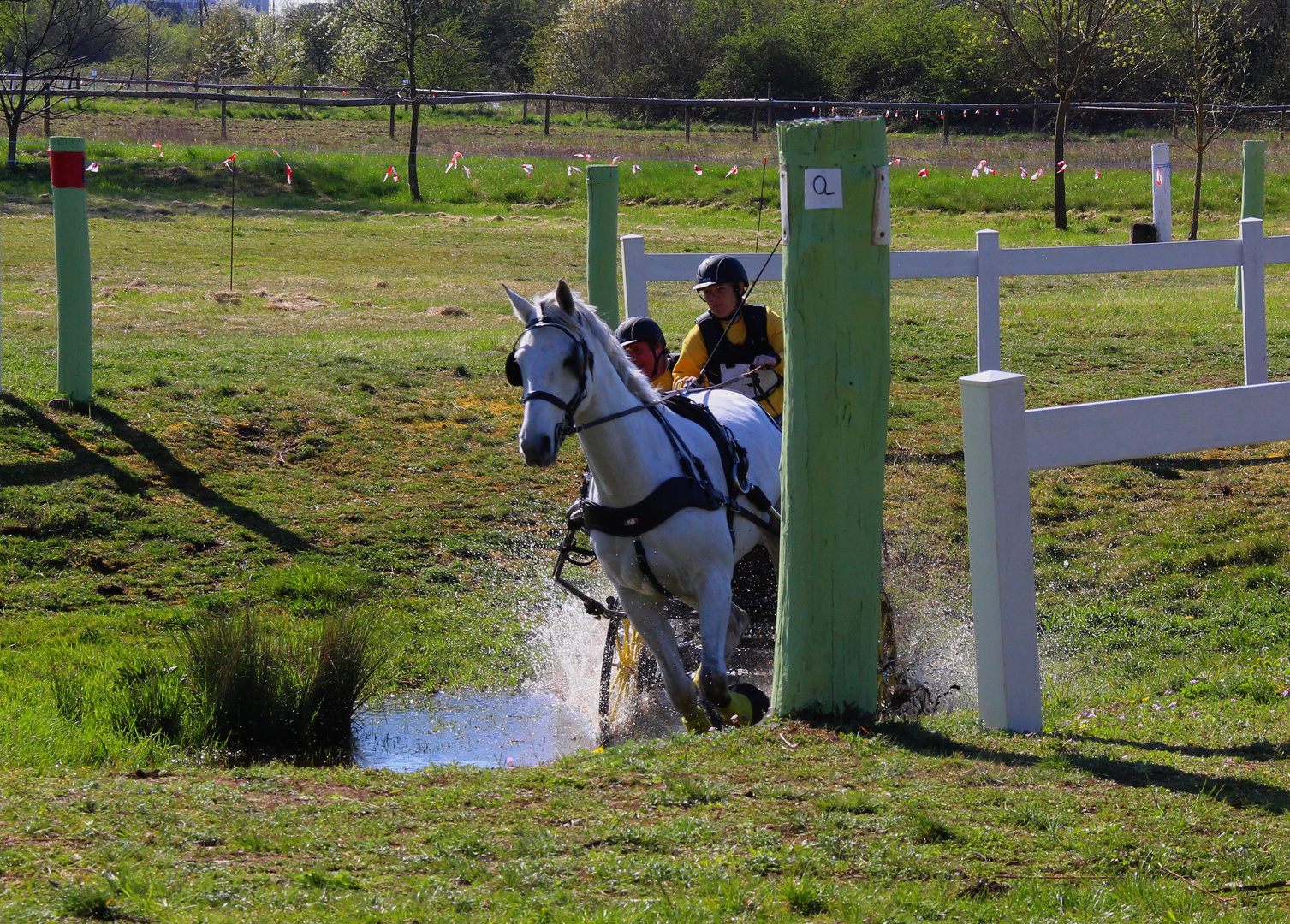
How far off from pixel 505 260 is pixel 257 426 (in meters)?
12.1

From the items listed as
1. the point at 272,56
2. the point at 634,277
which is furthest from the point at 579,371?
the point at 272,56

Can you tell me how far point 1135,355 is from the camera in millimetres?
13242

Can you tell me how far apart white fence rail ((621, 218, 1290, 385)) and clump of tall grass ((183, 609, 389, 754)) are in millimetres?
5024

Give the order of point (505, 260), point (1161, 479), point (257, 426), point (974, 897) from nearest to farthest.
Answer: point (974, 897) → point (1161, 479) → point (257, 426) → point (505, 260)

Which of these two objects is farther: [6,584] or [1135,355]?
[1135,355]

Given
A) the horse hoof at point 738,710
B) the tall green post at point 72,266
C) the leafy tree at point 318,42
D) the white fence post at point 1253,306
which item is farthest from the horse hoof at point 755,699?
the leafy tree at point 318,42

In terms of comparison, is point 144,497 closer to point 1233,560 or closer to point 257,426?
point 257,426

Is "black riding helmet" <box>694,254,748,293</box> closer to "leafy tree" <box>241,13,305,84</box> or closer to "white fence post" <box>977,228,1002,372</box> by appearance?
"white fence post" <box>977,228,1002,372</box>

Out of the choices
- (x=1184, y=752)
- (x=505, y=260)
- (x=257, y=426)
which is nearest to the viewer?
(x=1184, y=752)

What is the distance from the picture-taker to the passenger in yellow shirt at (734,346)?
6.73 meters

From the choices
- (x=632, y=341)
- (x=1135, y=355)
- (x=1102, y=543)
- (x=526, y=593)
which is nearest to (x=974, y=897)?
(x=632, y=341)

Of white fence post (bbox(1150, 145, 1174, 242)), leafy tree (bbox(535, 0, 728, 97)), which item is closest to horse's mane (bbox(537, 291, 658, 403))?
white fence post (bbox(1150, 145, 1174, 242))

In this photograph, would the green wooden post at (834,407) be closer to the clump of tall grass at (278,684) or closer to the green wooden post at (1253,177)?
the clump of tall grass at (278,684)

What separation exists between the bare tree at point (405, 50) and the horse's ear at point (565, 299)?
85.0ft
